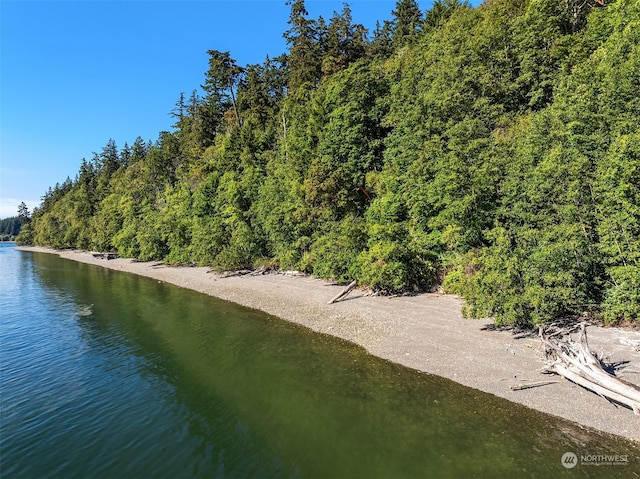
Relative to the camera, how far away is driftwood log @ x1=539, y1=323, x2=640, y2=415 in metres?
10.5

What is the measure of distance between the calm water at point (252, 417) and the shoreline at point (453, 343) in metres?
0.74

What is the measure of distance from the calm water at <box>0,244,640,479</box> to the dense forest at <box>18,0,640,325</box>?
7.16 m

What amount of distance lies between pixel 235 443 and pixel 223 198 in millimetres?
45436

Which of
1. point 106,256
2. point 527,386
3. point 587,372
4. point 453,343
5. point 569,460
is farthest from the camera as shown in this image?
point 106,256

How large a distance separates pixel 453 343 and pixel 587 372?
5.71 m

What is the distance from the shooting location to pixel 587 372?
1180 cm

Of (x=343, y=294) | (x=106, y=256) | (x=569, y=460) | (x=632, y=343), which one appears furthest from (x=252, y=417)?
(x=106, y=256)

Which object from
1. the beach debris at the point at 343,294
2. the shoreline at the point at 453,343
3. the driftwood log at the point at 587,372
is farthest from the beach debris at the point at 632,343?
the beach debris at the point at 343,294

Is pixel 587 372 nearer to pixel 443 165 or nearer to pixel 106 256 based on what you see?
pixel 443 165

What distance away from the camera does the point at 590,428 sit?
1039cm

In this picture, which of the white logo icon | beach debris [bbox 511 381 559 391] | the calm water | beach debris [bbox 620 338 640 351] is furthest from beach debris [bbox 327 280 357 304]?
the white logo icon

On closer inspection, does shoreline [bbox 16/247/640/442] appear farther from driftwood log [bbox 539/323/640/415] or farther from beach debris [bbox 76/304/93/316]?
beach debris [bbox 76/304/93/316]

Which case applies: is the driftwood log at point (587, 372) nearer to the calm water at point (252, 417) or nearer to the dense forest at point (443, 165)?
the calm water at point (252, 417)

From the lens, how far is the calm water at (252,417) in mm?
9719
